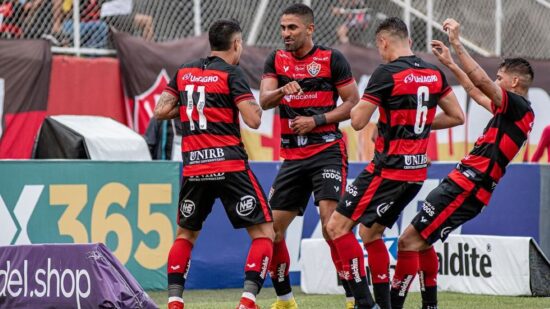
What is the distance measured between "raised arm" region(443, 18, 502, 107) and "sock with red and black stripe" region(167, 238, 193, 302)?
2.43 meters

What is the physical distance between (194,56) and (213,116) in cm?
810

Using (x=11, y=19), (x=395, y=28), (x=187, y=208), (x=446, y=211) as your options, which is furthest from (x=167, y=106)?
(x=11, y=19)

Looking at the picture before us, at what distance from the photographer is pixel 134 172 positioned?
1188 centimetres

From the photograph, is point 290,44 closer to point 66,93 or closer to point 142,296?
point 142,296

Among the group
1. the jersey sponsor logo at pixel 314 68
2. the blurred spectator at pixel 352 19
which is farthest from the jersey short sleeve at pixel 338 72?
the blurred spectator at pixel 352 19

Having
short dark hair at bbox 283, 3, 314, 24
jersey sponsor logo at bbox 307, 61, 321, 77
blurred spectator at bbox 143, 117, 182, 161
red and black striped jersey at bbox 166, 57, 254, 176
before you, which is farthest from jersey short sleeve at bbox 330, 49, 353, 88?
blurred spectator at bbox 143, 117, 182, 161

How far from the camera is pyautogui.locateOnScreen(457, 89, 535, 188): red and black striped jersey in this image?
27.4ft

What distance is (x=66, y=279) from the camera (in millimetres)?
8367

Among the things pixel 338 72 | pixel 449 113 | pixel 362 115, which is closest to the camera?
pixel 362 115

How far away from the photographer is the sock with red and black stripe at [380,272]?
851 cm

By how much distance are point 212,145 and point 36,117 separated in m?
7.01

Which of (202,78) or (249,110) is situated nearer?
(249,110)

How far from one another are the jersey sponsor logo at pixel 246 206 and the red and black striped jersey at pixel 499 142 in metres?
1.61

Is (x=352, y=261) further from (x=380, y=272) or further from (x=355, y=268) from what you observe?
(x=380, y=272)
